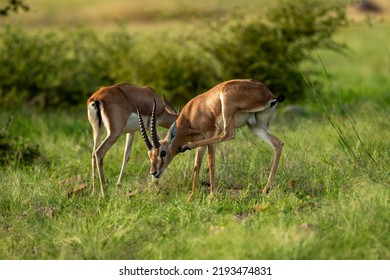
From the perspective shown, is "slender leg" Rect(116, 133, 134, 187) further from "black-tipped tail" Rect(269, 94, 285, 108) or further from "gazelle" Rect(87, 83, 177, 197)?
"black-tipped tail" Rect(269, 94, 285, 108)

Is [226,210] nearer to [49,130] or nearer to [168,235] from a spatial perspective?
[168,235]

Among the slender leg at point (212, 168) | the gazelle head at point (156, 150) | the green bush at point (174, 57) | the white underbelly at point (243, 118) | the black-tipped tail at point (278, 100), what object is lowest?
the green bush at point (174, 57)

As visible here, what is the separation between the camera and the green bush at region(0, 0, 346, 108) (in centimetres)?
1264

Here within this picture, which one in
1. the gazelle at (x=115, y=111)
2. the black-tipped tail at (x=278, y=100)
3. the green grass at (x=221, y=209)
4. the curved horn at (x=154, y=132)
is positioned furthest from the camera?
the gazelle at (x=115, y=111)

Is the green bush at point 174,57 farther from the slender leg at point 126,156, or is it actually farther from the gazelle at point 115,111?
the gazelle at point 115,111

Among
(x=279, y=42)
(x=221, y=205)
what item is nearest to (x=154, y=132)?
(x=221, y=205)

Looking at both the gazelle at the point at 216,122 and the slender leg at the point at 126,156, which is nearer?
the gazelle at the point at 216,122

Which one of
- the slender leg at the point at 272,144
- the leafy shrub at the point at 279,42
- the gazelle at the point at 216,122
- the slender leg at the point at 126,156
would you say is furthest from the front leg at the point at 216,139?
the leafy shrub at the point at 279,42

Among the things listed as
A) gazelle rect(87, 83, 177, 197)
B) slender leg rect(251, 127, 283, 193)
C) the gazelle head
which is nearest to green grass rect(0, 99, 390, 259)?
slender leg rect(251, 127, 283, 193)

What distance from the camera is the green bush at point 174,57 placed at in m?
12.6

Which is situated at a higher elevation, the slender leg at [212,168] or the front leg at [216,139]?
the front leg at [216,139]

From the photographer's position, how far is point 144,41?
13680 millimetres

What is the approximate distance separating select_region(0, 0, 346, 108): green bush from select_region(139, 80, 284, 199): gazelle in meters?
5.31

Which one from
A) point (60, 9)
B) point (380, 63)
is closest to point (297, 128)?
point (380, 63)
